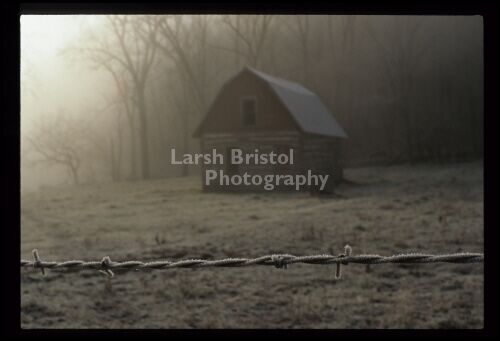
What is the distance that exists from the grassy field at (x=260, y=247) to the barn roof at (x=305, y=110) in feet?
4.27

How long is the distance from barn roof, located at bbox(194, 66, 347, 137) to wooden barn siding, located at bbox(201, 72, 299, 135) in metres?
0.22

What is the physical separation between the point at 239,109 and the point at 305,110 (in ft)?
7.65

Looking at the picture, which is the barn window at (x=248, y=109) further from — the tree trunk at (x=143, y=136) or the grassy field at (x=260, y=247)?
the grassy field at (x=260, y=247)

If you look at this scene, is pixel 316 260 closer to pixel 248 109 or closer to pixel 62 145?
pixel 248 109

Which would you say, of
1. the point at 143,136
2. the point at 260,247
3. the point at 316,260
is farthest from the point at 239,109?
the point at 316,260

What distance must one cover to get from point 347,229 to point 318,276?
2.77 metres

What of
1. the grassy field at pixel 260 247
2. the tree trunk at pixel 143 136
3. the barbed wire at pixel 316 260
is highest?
the tree trunk at pixel 143 136

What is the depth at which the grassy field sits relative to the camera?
5766mm

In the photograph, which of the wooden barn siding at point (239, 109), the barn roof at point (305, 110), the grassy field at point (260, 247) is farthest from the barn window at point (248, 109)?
the grassy field at point (260, 247)

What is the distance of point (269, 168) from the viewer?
13.6 feet

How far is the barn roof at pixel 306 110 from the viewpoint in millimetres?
11203

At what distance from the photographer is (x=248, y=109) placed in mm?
13484

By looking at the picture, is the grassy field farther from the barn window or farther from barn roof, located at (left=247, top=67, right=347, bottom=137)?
the barn window

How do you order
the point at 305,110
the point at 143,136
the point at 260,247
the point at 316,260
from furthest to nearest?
the point at 143,136 < the point at 305,110 < the point at 260,247 < the point at 316,260
